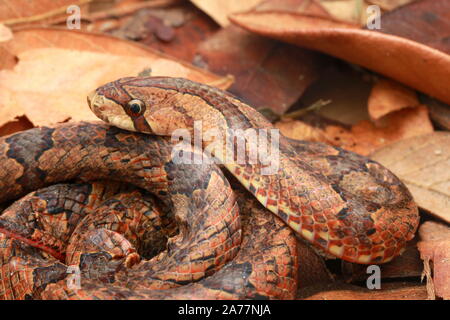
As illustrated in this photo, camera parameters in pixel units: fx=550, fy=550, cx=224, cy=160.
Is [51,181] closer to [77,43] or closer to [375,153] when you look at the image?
[77,43]

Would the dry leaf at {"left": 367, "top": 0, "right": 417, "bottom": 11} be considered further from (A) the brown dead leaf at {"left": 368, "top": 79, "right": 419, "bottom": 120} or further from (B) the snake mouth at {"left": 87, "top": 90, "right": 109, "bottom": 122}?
(B) the snake mouth at {"left": 87, "top": 90, "right": 109, "bottom": 122}

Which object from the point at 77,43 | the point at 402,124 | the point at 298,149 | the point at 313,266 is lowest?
the point at 313,266

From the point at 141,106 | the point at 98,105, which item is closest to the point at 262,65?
the point at 141,106

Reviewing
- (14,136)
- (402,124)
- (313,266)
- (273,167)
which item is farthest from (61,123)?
(402,124)

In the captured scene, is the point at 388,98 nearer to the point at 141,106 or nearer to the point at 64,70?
the point at 141,106

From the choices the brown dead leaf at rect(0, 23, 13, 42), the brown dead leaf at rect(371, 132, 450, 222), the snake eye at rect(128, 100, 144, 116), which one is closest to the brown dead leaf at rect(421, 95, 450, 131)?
the brown dead leaf at rect(371, 132, 450, 222)

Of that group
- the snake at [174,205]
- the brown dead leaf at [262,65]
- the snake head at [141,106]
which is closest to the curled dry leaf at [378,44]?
the brown dead leaf at [262,65]

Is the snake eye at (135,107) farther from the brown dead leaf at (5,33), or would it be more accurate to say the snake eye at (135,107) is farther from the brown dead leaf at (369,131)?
the brown dead leaf at (5,33)
